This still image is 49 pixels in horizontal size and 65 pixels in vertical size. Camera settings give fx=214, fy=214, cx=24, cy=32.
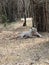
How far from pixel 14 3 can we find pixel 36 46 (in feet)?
24.3

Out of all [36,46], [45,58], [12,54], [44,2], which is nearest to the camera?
[45,58]

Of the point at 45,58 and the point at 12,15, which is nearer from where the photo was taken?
the point at 45,58

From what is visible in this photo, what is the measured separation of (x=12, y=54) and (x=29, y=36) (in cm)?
275

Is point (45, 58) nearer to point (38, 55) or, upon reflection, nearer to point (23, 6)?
point (38, 55)

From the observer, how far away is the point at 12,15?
14.1m

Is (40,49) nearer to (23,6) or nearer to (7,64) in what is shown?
(7,64)

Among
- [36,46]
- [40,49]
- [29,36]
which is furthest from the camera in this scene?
[29,36]

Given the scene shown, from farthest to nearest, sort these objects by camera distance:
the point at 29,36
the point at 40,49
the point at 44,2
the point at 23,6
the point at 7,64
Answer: the point at 23,6 < the point at 44,2 < the point at 29,36 < the point at 40,49 < the point at 7,64

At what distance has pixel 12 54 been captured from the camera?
5.97 metres

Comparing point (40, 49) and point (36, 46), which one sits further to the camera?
point (36, 46)

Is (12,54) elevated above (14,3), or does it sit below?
below

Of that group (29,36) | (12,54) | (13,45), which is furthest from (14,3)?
(12,54)

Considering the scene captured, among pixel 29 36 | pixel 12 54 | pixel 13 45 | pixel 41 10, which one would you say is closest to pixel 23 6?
pixel 41 10

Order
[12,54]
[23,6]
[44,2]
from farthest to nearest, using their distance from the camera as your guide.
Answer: [23,6] < [44,2] < [12,54]
